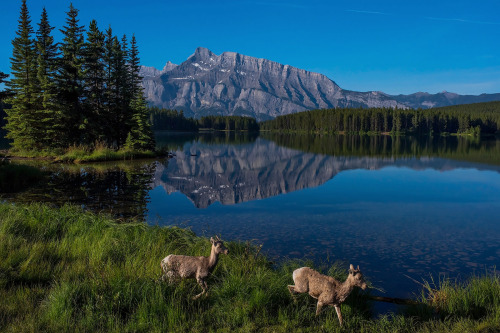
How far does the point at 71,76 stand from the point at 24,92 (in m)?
7.44

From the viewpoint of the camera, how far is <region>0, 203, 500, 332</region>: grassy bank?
6.05 meters

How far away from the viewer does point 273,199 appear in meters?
23.1

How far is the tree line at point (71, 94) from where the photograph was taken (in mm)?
38750

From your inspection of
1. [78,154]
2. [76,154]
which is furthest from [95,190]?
[78,154]

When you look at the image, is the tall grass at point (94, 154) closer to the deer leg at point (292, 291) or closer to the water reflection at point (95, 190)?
the water reflection at point (95, 190)

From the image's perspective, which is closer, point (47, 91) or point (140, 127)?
point (47, 91)

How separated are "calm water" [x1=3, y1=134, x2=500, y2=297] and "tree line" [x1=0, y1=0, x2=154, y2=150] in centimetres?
949

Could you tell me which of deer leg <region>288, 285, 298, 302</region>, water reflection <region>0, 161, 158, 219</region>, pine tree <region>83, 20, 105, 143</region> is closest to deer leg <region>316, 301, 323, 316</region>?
deer leg <region>288, 285, 298, 302</region>

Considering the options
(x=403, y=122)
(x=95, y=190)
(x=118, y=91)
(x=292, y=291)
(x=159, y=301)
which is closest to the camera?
(x=159, y=301)

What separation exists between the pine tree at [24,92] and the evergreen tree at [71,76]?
3.77m

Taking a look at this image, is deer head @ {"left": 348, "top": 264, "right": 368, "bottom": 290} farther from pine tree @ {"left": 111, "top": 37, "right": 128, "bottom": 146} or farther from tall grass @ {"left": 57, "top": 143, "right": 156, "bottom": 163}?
pine tree @ {"left": 111, "top": 37, "right": 128, "bottom": 146}

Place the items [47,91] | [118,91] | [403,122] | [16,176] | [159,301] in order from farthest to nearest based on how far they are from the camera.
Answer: [403,122], [118,91], [47,91], [16,176], [159,301]

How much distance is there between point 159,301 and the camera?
20.9 feet

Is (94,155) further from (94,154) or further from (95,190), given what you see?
(95,190)
